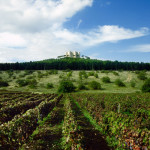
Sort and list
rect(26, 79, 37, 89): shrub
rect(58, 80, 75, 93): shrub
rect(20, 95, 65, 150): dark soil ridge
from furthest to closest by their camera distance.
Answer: rect(26, 79, 37, 89): shrub → rect(58, 80, 75, 93): shrub → rect(20, 95, 65, 150): dark soil ridge

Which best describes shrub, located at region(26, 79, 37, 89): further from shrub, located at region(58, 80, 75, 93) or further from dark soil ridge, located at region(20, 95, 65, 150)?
dark soil ridge, located at region(20, 95, 65, 150)

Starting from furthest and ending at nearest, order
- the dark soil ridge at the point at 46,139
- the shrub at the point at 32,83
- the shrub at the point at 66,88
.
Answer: the shrub at the point at 32,83, the shrub at the point at 66,88, the dark soil ridge at the point at 46,139

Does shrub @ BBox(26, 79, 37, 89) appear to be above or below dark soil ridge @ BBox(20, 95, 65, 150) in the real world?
below

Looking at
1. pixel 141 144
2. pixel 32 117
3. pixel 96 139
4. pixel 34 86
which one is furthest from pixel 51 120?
pixel 34 86

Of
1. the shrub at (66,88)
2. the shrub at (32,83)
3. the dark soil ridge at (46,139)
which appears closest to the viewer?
the dark soil ridge at (46,139)

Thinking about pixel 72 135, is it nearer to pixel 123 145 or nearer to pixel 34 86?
pixel 123 145

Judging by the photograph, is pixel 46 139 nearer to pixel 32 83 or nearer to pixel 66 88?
pixel 66 88

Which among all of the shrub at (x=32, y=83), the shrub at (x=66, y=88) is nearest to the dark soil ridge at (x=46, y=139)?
the shrub at (x=66, y=88)

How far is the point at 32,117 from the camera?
32.8 feet

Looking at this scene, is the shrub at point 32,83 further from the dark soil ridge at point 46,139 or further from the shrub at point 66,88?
the dark soil ridge at point 46,139

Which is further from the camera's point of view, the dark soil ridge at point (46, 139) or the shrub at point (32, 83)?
the shrub at point (32, 83)

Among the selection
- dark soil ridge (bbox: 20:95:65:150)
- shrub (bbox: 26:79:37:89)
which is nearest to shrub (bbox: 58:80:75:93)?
shrub (bbox: 26:79:37:89)

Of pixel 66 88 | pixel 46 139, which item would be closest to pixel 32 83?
pixel 66 88

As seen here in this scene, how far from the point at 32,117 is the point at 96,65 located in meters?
112
